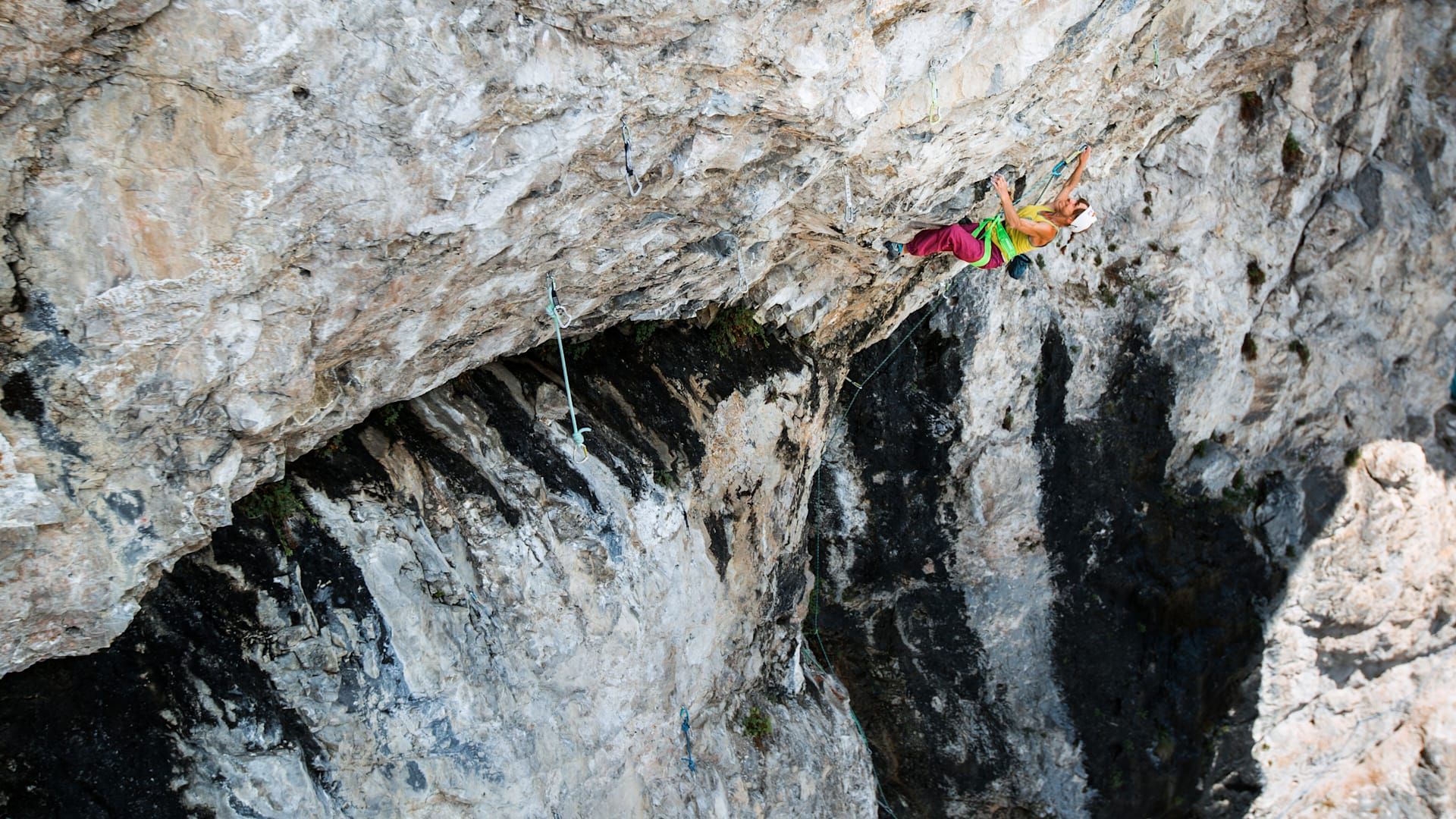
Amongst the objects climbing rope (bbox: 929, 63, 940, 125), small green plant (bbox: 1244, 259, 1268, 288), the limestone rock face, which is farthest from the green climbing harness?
small green plant (bbox: 1244, 259, 1268, 288)

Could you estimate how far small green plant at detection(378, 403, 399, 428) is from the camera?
20.2 feet

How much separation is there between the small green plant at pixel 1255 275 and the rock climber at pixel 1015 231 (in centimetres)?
540

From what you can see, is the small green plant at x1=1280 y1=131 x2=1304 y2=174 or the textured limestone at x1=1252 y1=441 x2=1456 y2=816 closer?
the small green plant at x1=1280 y1=131 x2=1304 y2=174

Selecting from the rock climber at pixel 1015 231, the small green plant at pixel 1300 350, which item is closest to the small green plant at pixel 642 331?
the rock climber at pixel 1015 231

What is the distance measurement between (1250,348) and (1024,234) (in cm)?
628

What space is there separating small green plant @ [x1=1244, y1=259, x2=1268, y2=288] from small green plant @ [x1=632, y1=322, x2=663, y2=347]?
752 cm

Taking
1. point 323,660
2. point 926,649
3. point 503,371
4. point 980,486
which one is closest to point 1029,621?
point 926,649

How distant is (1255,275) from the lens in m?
10.8

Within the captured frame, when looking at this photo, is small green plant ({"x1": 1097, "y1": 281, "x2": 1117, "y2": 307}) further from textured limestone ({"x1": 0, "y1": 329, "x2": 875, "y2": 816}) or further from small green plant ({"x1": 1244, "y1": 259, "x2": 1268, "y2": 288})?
textured limestone ({"x1": 0, "y1": 329, "x2": 875, "y2": 816})

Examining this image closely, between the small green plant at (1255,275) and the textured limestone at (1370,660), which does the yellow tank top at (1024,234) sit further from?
the textured limestone at (1370,660)

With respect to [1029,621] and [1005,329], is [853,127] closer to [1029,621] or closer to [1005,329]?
[1005,329]

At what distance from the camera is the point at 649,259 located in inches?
235

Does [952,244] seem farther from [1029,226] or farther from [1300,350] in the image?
[1300,350]

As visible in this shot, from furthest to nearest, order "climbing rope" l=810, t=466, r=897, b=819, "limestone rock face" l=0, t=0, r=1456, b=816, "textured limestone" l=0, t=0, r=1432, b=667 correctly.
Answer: "climbing rope" l=810, t=466, r=897, b=819 → "limestone rock face" l=0, t=0, r=1456, b=816 → "textured limestone" l=0, t=0, r=1432, b=667
